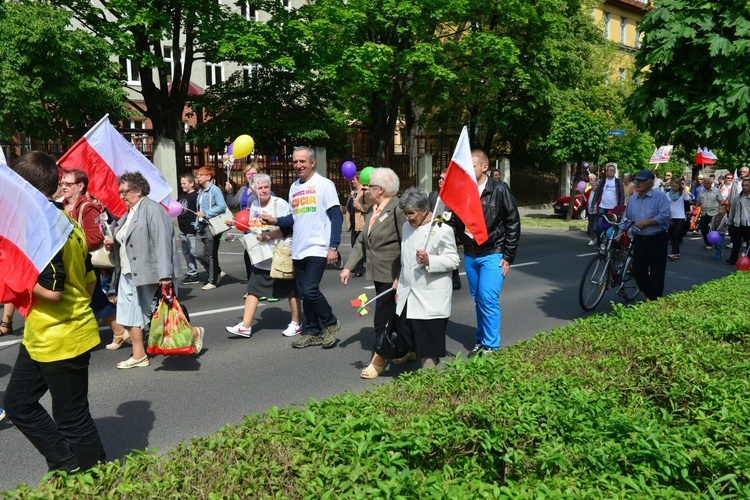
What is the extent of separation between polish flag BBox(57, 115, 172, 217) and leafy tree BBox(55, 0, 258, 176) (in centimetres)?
1520

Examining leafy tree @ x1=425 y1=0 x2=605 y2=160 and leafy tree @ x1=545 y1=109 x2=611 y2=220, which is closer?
leafy tree @ x1=425 y1=0 x2=605 y2=160

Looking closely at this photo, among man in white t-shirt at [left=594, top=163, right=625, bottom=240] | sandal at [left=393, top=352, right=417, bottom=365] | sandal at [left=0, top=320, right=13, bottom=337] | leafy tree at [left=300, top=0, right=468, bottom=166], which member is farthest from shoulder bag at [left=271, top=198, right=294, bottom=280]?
leafy tree at [left=300, top=0, right=468, bottom=166]

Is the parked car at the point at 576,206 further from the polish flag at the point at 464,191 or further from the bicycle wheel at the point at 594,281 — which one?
the polish flag at the point at 464,191

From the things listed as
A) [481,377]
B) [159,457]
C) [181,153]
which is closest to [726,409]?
[481,377]

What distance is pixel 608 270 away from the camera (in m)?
9.43

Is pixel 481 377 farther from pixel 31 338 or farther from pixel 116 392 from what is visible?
pixel 116 392

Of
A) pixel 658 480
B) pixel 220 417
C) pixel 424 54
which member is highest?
pixel 424 54

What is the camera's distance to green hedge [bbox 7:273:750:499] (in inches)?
104

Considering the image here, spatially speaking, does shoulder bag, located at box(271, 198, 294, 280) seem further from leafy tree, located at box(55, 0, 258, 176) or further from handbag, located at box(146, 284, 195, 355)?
leafy tree, located at box(55, 0, 258, 176)

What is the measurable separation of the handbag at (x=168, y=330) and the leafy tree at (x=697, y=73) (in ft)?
16.8

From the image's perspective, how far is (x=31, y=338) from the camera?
3.65 meters

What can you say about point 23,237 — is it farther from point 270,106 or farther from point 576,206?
point 576,206

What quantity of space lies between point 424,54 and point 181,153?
921 cm

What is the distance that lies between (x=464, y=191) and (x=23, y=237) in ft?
10.8
